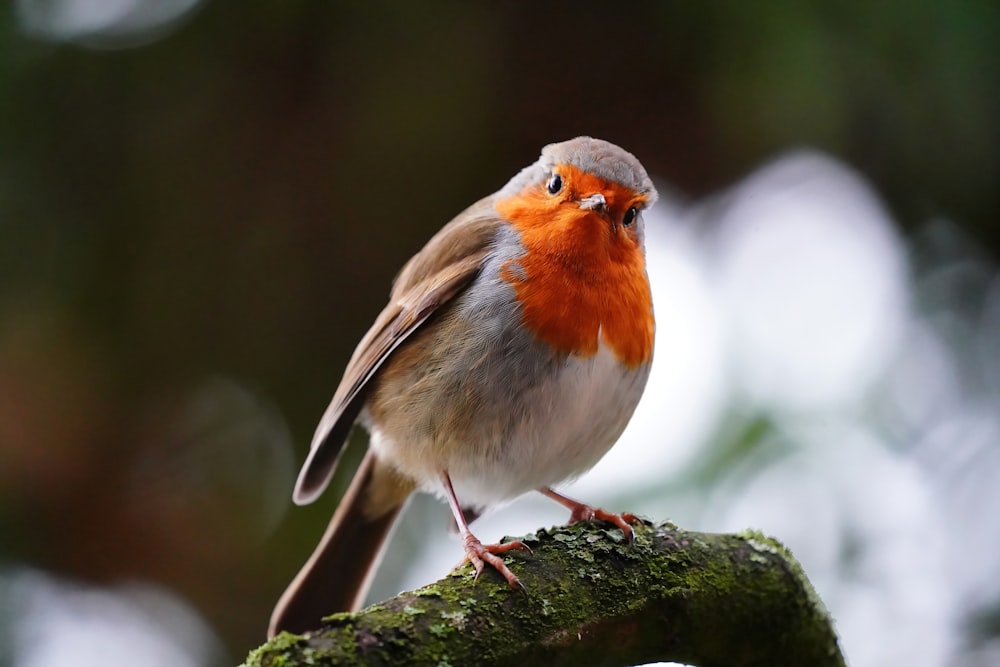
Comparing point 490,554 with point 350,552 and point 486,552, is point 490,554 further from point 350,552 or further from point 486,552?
point 350,552

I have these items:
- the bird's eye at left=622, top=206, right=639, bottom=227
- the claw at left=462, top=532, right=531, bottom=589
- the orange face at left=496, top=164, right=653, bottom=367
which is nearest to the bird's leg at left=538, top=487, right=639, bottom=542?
the claw at left=462, top=532, right=531, bottom=589

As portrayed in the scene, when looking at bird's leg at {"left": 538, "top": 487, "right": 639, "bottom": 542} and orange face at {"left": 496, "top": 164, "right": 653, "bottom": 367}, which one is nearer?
bird's leg at {"left": 538, "top": 487, "right": 639, "bottom": 542}

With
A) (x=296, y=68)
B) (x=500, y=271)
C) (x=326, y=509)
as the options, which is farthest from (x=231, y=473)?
(x=500, y=271)

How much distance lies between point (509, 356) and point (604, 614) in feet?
2.73

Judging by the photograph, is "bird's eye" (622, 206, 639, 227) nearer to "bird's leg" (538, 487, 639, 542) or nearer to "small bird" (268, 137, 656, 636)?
"small bird" (268, 137, 656, 636)

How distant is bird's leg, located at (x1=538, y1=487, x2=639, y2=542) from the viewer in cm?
235

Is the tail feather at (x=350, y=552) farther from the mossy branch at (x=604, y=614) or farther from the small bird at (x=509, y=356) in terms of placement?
the mossy branch at (x=604, y=614)

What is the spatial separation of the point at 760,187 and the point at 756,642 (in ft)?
7.81

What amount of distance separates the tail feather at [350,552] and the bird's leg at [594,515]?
504mm

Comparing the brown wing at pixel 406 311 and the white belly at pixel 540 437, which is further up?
the brown wing at pixel 406 311

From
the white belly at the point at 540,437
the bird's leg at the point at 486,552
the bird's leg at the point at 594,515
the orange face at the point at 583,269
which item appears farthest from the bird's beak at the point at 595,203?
the bird's leg at the point at 486,552

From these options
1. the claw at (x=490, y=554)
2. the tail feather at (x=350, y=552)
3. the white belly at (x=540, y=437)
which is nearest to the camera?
the claw at (x=490, y=554)

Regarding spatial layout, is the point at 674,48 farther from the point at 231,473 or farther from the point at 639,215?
the point at 231,473

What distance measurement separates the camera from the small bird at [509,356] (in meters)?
2.68
